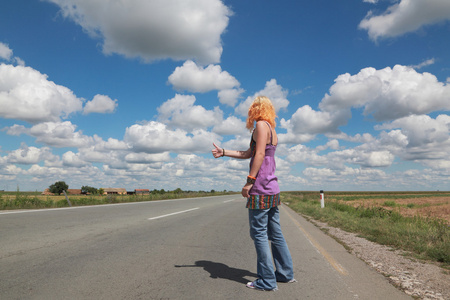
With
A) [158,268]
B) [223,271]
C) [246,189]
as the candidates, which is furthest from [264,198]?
[158,268]

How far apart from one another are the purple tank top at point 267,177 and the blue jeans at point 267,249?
0.70 ft

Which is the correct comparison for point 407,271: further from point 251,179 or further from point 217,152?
point 217,152

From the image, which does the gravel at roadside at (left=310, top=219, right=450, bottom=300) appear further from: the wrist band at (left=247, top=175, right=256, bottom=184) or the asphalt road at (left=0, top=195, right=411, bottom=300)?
the wrist band at (left=247, top=175, right=256, bottom=184)

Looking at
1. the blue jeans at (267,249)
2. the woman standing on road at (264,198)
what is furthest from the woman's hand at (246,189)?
the blue jeans at (267,249)

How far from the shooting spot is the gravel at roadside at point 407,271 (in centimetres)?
307

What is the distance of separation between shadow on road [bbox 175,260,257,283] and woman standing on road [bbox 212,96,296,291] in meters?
0.33

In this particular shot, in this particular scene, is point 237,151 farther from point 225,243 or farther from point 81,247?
point 81,247

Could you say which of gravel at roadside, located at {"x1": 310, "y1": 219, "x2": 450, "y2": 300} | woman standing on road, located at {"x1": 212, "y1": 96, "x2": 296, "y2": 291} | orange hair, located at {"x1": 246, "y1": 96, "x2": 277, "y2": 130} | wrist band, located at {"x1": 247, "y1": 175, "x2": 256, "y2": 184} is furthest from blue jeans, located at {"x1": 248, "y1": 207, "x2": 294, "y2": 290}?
gravel at roadside, located at {"x1": 310, "y1": 219, "x2": 450, "y2": 300}

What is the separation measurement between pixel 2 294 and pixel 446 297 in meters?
4.29

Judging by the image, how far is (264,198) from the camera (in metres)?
3.10

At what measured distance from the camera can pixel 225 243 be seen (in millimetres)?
5645

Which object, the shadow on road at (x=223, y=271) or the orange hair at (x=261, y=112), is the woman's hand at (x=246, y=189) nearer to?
the orange hair at (x=261, y=112)

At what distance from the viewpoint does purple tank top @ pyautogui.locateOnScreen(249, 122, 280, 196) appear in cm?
313

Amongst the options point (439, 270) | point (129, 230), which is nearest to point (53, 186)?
point (129, 230)
